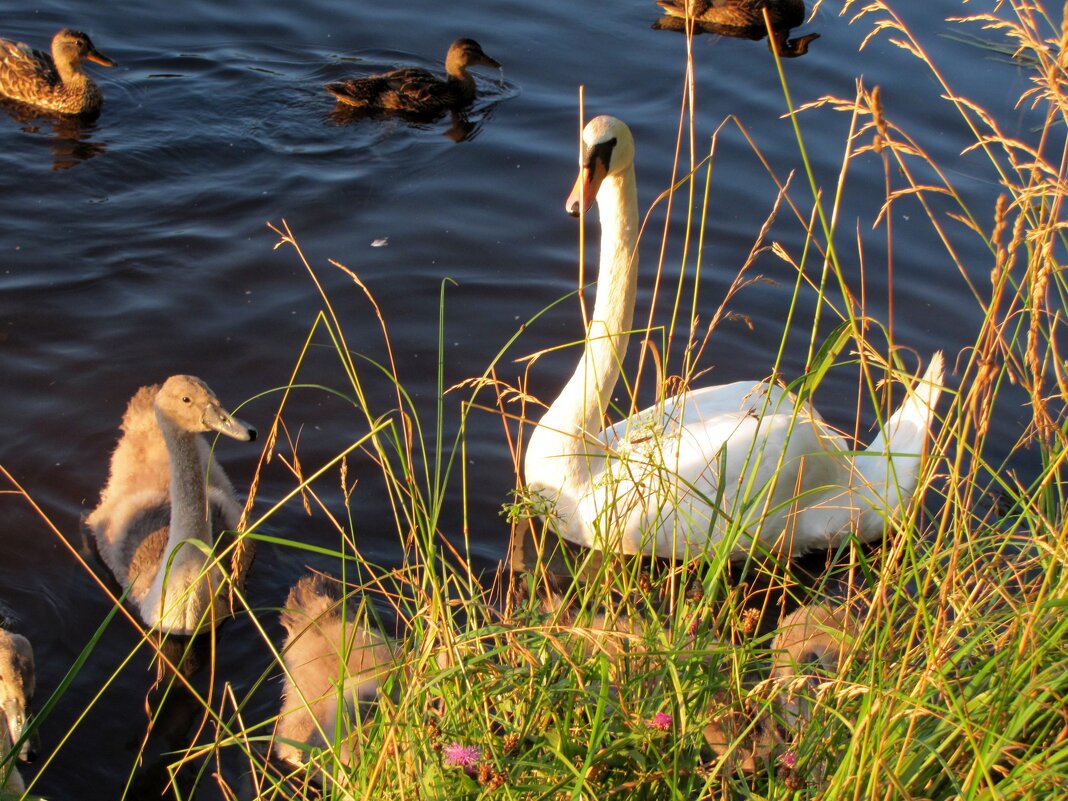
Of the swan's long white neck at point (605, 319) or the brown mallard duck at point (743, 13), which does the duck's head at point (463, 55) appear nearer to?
the brown mallard duck at point (743, 13)

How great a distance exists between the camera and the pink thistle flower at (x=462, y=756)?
2496mm

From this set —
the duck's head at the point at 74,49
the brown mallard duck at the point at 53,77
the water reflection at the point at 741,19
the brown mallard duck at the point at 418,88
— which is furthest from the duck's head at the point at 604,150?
the water reflection at the point at 741,19

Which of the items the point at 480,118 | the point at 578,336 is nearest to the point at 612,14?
the point at 480,118

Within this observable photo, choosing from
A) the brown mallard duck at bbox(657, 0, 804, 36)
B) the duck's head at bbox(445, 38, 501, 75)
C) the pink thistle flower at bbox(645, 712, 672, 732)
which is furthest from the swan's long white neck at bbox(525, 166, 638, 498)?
the brown mallard duck at bbox(657, 0, 804, 36)

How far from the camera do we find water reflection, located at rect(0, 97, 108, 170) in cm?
821

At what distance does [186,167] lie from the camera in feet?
26.9

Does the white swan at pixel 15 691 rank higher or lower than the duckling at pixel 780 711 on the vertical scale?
lower

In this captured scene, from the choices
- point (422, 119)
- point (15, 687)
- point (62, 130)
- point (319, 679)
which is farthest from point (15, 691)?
point (422, 119)

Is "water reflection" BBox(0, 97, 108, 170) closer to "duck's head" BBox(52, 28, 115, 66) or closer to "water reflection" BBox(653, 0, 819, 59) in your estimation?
"duck's head" BBox(52, 28, 115, 66)

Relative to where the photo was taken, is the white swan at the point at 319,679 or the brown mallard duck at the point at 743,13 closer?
the white swan at the point at 319,679

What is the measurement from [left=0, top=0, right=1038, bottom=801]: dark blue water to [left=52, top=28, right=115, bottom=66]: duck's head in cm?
32

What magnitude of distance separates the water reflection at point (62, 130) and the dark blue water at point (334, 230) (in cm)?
3

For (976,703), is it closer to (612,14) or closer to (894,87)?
(894,87)

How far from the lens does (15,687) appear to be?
12.8 feet
